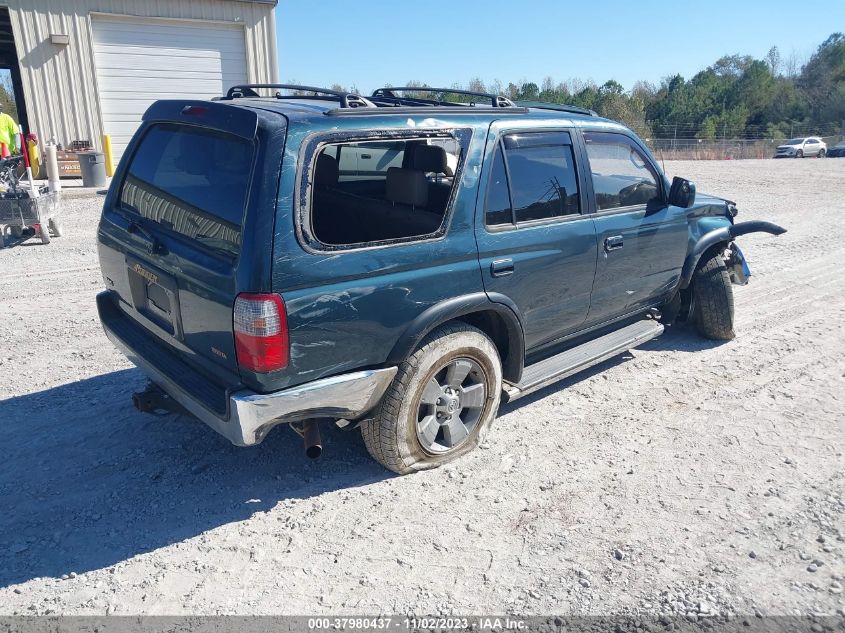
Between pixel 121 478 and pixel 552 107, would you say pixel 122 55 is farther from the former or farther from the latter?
pixel 121 478

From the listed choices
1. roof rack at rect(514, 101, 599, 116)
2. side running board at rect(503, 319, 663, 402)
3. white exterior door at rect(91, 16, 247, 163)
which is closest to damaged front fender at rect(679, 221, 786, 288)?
side running board at rect(503, 319, 663, 402)

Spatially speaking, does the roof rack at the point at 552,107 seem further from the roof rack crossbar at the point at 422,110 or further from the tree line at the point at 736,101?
the tree line at the point at 736,101

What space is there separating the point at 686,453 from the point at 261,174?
300cm


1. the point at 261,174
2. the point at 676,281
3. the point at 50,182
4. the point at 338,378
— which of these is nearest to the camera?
the point at 261,174

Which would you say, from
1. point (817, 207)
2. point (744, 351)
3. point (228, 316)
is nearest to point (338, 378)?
point (228, 316)

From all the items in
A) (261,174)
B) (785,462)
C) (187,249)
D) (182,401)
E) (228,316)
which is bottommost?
(785,462)

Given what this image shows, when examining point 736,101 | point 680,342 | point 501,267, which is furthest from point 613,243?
point 736,101

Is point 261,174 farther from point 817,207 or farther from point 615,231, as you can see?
point 817,207

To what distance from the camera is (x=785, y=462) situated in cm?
405

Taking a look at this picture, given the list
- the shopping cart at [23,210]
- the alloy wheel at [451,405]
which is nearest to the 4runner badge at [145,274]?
the alloy wheel at [451,405]

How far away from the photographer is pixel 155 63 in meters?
16.3

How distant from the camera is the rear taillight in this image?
2.98 m

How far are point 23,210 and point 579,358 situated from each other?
805 cm

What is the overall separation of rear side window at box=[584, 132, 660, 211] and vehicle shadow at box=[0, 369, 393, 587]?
94.4 inches
